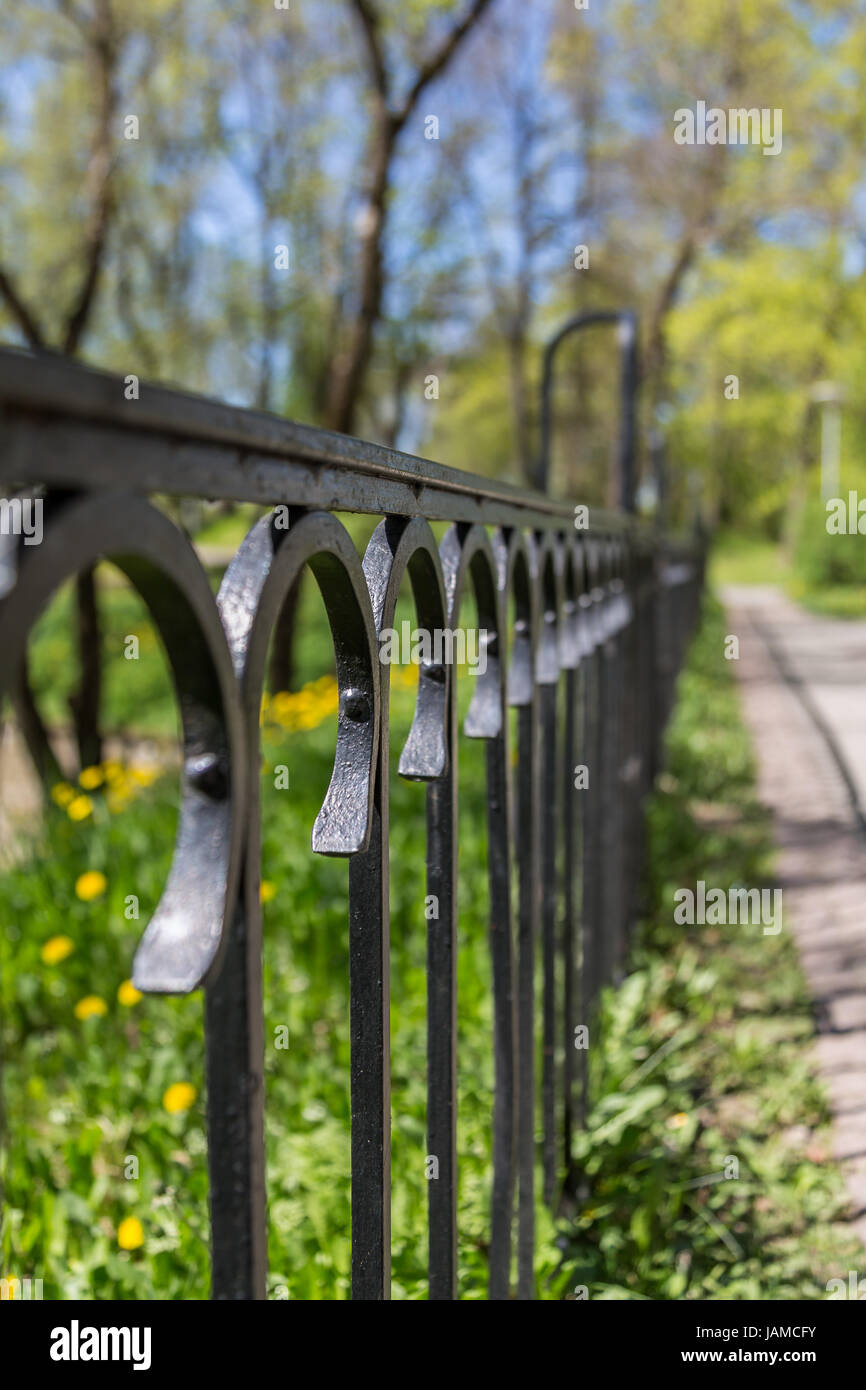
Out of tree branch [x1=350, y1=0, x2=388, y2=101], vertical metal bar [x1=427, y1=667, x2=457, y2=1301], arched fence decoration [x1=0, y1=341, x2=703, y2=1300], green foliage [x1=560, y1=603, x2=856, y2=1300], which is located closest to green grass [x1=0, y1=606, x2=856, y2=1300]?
green foliage [x1=560, y1=603, x2=856, y2=1300]

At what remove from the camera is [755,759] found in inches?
261

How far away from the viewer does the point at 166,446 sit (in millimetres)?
582

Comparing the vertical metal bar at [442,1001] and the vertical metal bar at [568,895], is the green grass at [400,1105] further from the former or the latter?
the vertical metal bar at [442,1001]

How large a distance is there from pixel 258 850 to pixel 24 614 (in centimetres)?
27

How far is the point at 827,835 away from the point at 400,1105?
117 inches

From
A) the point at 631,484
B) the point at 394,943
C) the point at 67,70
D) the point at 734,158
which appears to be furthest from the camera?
the point at 734,158

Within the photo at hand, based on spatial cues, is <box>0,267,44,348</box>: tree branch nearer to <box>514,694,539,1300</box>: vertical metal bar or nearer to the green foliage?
the green foliage

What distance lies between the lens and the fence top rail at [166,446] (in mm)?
474

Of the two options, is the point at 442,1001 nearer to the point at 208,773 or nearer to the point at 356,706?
the point at 356,706

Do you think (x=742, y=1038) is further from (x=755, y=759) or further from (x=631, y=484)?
(x=755, y=759)

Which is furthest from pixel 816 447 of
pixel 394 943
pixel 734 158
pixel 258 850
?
pixel 258 850

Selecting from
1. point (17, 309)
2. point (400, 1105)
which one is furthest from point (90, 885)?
point (17, 309)

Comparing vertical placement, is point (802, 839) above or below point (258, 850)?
below

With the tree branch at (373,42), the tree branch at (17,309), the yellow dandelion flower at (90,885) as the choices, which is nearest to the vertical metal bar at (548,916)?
the yellow dandelion flower at (90,885)
